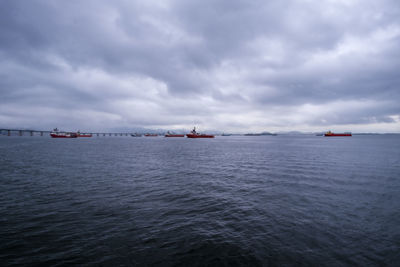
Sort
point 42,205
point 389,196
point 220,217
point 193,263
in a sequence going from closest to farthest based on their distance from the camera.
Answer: point 193,263 → point 220,217 → point 42,205 → point 389,196

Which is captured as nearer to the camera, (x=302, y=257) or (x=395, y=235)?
(x=302, y=257)

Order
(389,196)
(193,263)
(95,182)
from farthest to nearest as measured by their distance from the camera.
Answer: (95,182) → (389,196) → (193,263)

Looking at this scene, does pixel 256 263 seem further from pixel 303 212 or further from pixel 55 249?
pixel 55 249

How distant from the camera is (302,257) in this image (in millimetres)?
8414

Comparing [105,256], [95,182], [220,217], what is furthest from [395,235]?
[95,182]

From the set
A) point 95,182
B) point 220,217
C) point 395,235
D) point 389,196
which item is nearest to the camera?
point 395,235

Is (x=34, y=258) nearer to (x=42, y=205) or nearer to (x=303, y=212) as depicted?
(x=42, y=205)

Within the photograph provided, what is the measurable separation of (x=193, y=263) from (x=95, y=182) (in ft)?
59.2

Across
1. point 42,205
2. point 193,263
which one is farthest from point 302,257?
point 42,205

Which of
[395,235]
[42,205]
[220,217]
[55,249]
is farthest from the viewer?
[42,205]

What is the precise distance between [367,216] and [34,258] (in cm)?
1941

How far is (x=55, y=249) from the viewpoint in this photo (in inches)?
347

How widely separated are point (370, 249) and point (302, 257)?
148 inches

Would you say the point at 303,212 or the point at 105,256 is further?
the point at 303,212
